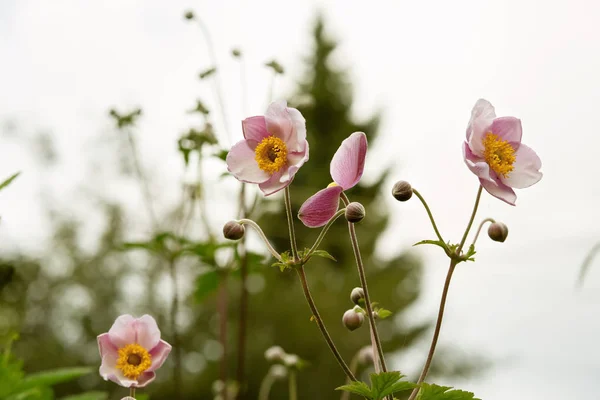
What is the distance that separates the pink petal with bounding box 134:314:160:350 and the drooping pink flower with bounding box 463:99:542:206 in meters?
0.39

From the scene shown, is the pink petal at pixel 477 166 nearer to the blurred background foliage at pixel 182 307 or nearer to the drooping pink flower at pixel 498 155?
Answer: the drooping pink flower at pixel 498 155

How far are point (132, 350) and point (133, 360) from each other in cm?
1

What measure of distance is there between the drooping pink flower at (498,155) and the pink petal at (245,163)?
0.20 m

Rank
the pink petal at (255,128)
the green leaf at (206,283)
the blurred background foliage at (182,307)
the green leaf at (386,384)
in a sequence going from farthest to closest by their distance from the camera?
the blurred background foliage at (182,307), the green leaf at (206,283), the pink petal at (255,128), the green leaf at (386,384)

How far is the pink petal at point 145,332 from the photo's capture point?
70cm

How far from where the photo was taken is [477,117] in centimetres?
63

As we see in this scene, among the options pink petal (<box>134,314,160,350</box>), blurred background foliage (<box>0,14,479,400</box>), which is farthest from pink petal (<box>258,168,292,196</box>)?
blurred background foliage (<box>0,14,479,400</box>)

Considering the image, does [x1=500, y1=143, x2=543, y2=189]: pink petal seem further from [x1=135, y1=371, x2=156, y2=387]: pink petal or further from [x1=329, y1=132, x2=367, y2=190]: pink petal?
[x1=135, y1=371, x2=156, y2=387]: pink petal

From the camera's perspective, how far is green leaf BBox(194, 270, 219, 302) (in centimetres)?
142

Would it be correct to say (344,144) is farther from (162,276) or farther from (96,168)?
(162,276)

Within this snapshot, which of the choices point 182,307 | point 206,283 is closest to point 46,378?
point 206,283

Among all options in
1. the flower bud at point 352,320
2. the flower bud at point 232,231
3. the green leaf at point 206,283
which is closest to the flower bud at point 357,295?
the flower bud at point 352,320

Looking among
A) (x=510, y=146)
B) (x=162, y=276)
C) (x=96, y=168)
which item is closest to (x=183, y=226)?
(x=510, y=146)

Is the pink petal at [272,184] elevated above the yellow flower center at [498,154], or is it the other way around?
the yellow flower center at [498,154]
